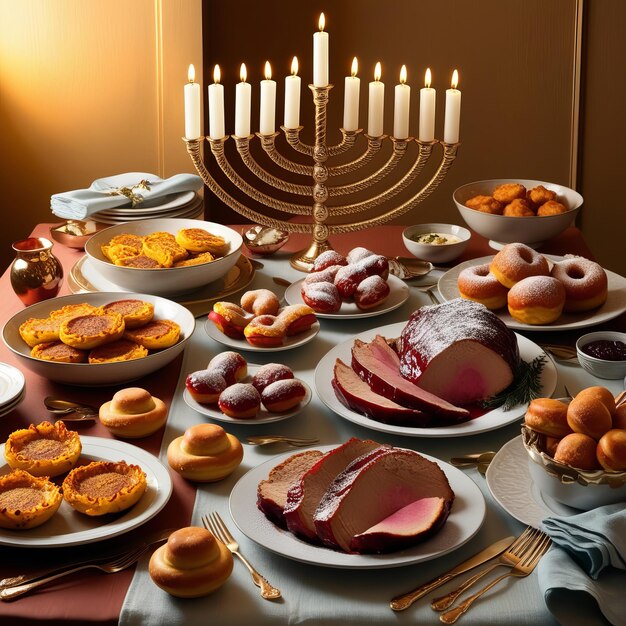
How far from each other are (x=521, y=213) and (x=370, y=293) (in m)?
0.67

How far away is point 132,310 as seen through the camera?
190 centimetres

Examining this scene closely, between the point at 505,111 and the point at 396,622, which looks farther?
the point at 505,111

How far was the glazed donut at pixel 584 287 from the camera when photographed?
6.64ft

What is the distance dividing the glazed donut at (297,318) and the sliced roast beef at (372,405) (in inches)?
10.0

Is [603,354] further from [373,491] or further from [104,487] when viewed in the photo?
[104,487]

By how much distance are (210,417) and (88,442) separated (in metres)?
0.23

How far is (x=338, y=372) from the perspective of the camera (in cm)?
170

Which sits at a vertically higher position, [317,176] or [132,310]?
[317,176]

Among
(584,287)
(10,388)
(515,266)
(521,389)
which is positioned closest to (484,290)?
(515,266)

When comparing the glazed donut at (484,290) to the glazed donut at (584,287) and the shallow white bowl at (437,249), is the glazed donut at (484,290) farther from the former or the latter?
the shallow white bowl at (437,249)

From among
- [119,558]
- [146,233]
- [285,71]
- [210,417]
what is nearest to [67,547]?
[119,558]

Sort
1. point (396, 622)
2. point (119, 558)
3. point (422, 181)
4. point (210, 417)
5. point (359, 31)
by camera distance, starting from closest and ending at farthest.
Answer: point (396, 622)
point (119, 558)
point (210, 417)
point (359, 31)
point (422, 181)

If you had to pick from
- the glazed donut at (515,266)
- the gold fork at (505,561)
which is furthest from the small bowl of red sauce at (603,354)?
the gold fork at (505,561)

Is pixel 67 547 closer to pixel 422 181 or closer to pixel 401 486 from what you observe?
pixel 401 486
